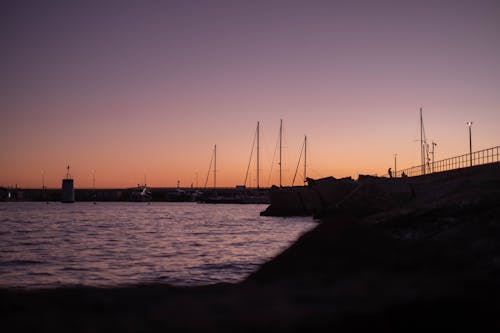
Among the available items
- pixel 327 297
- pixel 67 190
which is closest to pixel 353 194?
pixel 327 297

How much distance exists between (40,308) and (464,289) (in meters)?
3.28

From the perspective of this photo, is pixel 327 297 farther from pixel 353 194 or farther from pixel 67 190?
pixel 67 190

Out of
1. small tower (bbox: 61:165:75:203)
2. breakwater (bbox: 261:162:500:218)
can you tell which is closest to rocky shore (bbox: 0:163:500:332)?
breakwater (bbox: 261:162:500:218)

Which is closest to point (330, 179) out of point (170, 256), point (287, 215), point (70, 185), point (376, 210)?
point (287, 215)

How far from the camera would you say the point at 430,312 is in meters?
3.05

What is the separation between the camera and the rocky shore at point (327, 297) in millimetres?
2666

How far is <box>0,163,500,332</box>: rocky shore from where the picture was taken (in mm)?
2666

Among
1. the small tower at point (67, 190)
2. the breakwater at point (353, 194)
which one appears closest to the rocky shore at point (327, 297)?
the breakwater at point (353, 194)

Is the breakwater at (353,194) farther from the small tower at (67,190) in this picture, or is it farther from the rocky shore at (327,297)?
the small tower at (67,190)

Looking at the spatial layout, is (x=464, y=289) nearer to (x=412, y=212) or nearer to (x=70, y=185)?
(x=412, y=212)

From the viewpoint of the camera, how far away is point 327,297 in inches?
122

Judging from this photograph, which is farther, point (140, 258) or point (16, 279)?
point (140, 258)

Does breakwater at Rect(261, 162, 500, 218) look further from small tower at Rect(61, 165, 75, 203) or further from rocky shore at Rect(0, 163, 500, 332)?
small tower at Rect(61, 165, 75, 203)

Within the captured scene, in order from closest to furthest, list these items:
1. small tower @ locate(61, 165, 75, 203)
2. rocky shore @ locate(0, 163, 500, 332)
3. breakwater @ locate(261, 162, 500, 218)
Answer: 1. rocky shore @ locate(0, 163, 500, 332)
2. breakwater @ locate(261, 162, 500, 218)
3. small tower @ locate(61, 165, 75, 203)
